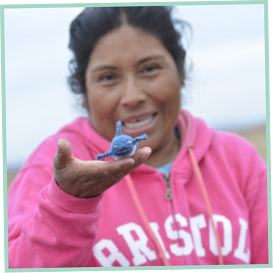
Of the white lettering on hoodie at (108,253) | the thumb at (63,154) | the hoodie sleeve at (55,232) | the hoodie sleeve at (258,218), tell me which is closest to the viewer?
the thumb at (63,154)

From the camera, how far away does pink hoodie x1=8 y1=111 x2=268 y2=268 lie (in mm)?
1073

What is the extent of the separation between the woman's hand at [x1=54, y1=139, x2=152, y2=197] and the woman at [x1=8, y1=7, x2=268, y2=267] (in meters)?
0.26

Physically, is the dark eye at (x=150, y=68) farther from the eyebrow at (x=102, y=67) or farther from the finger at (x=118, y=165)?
the finger at (x=118, y=165)

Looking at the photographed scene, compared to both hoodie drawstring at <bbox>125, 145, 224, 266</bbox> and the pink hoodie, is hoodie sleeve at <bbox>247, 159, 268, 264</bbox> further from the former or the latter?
hoodie drawstring at <bbox>125, 145, 224, 266</bbox>

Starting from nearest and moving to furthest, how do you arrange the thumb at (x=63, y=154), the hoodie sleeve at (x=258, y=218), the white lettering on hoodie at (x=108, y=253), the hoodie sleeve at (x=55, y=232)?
the thumb at (x=63, y=154) < the hoodie sleeve at (x=55, y=232) < the white lettering on hoodie at (x=108, y=253) < the hoodie sleeve at (x=258, y=218)

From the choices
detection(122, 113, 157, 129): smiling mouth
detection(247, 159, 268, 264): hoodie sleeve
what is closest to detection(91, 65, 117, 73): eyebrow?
detection(122, 113, 157, 129): smiling mouth

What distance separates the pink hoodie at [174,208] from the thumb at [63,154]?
0.26 m

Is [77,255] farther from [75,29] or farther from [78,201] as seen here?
[75,29]

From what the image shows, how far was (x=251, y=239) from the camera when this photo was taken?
1.19 metres

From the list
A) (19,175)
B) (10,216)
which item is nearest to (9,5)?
(19,175)

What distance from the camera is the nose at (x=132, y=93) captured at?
1126 mm

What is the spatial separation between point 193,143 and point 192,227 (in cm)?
30

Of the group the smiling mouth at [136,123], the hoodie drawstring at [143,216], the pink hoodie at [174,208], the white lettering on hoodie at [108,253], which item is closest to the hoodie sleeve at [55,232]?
the pink hoodie at [174,208]

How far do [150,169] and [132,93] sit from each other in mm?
246
